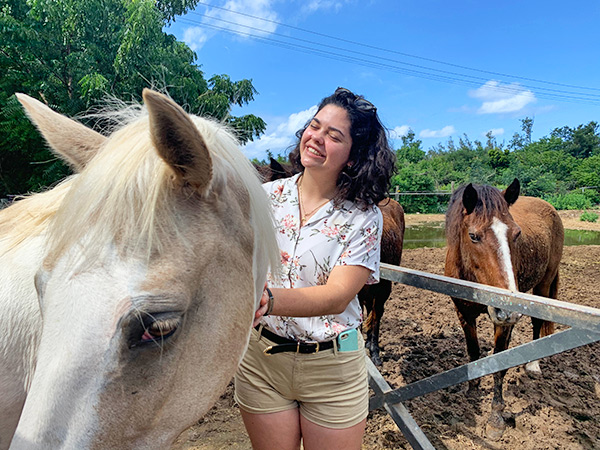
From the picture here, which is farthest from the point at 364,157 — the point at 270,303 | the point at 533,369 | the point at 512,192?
the point at 533,369

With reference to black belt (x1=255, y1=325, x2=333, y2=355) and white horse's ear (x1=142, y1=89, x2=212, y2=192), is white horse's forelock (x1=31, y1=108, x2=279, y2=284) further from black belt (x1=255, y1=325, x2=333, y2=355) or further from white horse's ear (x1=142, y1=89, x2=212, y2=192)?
black belt (x1=255, y1=325, x2=333, y2=355)

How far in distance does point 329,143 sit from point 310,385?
104cm

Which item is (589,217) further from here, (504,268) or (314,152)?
(314,152)

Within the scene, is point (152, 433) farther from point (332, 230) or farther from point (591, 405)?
point (591, 405)

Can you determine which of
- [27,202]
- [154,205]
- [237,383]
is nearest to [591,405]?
[237,383]

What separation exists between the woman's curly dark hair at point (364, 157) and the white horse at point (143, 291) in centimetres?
61

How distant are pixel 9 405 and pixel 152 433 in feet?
2.38

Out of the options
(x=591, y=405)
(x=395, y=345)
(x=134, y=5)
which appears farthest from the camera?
(x=134, y=5)

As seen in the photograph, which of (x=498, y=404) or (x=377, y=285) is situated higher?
(x=377, y=285)

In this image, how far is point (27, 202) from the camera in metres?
1.35

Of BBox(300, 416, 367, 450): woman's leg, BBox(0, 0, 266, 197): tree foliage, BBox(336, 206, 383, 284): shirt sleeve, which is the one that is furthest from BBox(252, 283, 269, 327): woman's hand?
BBox(0, 0, 266, 197): tree foliage

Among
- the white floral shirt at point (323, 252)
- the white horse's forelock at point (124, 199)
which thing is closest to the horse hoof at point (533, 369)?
the white floral shirt at point (323, 252)

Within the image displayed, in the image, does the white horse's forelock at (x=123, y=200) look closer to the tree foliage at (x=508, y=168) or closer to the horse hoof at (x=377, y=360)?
the horse hoof at (x=377, y=360)

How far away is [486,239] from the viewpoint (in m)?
3.01
